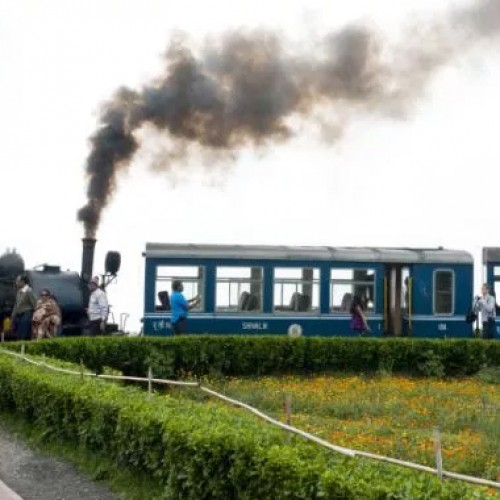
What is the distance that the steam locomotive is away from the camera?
28.5 m

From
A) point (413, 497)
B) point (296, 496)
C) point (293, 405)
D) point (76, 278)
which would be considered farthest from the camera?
point (76, 278)

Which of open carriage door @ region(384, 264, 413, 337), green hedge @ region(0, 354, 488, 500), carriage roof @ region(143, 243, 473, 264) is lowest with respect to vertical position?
green hedge @ region(0, 354, 488, 500)

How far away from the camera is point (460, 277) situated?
30797 mm

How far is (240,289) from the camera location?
95.6 ft

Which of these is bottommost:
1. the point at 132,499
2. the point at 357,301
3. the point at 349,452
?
the point at 132,499

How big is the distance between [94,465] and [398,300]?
19.6m

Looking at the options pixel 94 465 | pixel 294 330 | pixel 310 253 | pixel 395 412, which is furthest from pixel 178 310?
pixel 94 465

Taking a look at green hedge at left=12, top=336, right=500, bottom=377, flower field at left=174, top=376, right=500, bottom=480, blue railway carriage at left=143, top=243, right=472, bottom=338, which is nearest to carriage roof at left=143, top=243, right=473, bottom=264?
blue railway carriage at left=143, top=243, right=472, bottom=338

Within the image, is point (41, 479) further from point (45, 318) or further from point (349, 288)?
point (349, 288)

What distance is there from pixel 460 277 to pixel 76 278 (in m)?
10.5

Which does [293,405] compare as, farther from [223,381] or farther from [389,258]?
[389,258]

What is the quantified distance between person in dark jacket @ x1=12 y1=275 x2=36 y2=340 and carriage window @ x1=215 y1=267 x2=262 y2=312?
5689 millimetres

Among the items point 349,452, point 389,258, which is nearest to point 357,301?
point 389,258

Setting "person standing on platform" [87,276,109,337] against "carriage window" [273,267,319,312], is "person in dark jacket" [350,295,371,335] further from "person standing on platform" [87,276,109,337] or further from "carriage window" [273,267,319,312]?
"person standing on platform" [87,276,109,337]
